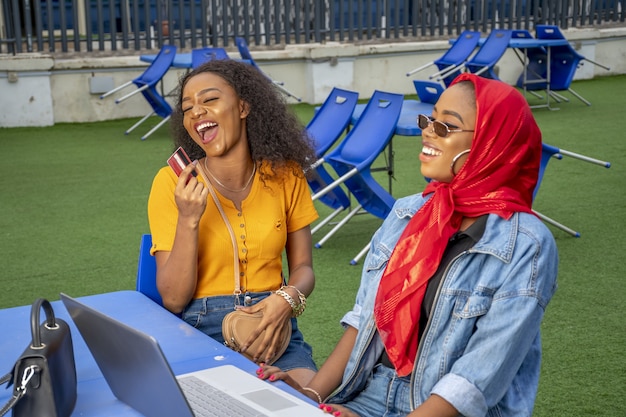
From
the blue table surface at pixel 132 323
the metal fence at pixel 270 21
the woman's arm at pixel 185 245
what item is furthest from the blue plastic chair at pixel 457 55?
the blue table surface at pixel 132 323

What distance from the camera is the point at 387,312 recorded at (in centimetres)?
214

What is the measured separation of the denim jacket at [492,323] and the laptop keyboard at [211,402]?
1.50 ft

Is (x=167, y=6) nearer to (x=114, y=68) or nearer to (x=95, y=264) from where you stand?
(x=114, y=68)

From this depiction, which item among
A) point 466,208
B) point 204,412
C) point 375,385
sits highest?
point 466,208

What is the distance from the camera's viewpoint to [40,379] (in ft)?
5.36

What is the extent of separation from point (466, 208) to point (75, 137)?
7.98m

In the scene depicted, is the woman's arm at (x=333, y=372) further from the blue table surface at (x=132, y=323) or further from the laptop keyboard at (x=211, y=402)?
the laptop keyboard at (x=211, y=402)

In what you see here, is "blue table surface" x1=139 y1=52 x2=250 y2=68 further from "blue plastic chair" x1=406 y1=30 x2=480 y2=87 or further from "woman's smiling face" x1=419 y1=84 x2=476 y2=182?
"woman's smiling face" x1=419 y1=84 x2=476 y2=182

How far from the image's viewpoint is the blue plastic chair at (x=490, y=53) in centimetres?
991

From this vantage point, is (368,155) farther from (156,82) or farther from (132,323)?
(156,82)

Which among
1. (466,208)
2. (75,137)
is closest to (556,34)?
(75,137)

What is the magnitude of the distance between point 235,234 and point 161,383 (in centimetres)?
115

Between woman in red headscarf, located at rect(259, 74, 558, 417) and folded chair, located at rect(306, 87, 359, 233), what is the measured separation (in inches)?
131

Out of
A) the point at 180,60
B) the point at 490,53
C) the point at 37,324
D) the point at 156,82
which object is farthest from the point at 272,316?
the point at 490,53
